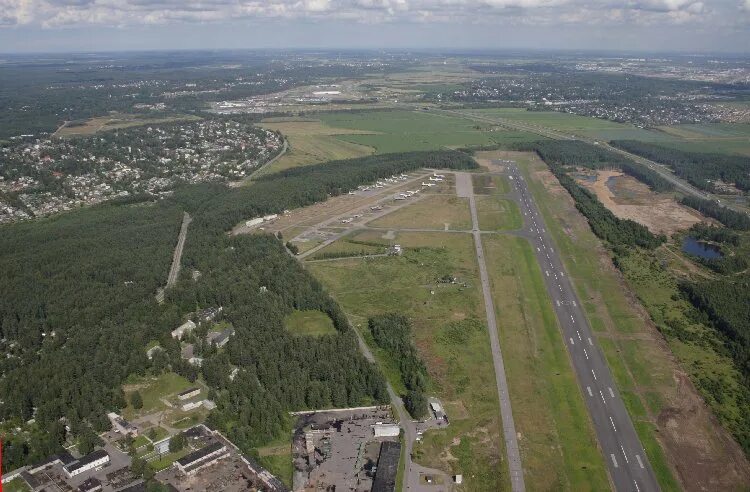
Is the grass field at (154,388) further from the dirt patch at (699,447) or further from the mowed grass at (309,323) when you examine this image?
the dirt patch at (699,447)

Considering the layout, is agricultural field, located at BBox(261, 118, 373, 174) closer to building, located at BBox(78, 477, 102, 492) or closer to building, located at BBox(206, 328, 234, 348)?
building, located at BBox(206, 328, 234, 348)

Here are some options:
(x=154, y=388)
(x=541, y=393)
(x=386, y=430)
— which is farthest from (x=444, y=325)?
(x=154, y=388)

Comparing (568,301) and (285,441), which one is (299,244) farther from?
(285,441)

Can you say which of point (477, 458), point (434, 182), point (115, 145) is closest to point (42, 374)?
point (477, 458)

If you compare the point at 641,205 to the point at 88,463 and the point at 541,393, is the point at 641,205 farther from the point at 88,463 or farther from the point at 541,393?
the point at 88,463

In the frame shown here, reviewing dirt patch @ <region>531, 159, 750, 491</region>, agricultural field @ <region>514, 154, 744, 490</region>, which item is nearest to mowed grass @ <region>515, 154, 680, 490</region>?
agricultural field @ <region>514, 154, 744, 490</region>

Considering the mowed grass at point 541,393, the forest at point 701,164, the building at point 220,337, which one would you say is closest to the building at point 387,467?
the mowed grass at point 541,393
